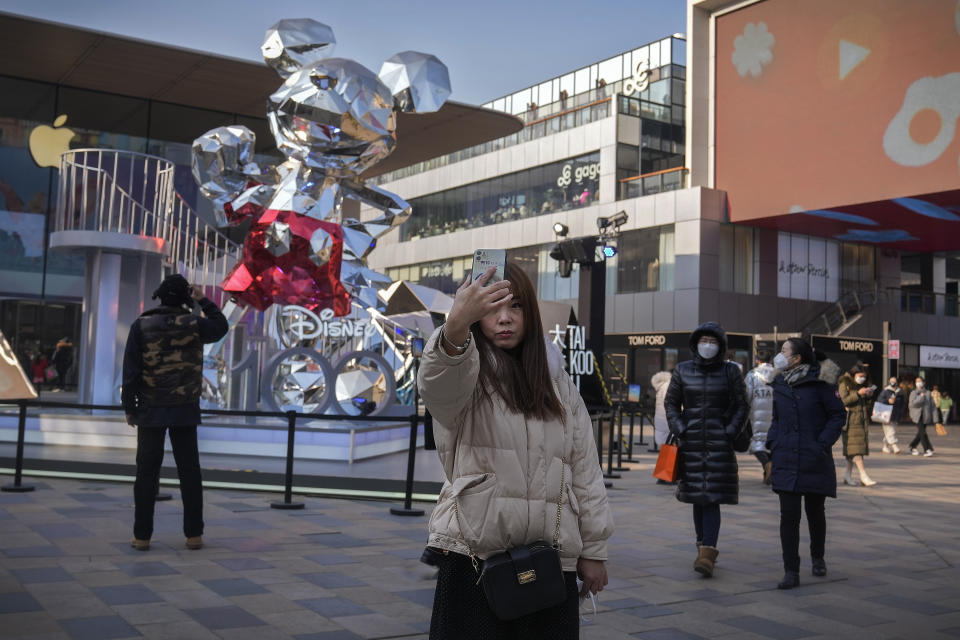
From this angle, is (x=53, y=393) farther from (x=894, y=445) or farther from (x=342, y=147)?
(x=894, y=445)

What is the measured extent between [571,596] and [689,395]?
13.8ft

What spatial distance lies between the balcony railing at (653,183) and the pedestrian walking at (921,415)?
1640 cm

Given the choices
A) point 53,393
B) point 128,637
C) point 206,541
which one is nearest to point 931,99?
point 53,393

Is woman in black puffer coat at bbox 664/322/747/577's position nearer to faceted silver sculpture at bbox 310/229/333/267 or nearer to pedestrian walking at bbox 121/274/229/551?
pedestrian walking at bbox 121/274/229/551

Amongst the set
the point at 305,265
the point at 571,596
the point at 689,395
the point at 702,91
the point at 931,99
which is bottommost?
the point at 571,596

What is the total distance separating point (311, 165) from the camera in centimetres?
1299

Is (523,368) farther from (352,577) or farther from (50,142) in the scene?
(50,142)

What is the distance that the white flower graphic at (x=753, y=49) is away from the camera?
3422 cm

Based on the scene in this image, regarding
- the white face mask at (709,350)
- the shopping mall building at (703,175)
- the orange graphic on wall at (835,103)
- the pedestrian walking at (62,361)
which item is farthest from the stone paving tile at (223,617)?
the orange graphic on wall at (835,103)

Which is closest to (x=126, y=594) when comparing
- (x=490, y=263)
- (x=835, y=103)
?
(x=490, y=263)

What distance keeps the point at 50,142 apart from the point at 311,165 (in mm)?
9707

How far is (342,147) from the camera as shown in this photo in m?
12.9

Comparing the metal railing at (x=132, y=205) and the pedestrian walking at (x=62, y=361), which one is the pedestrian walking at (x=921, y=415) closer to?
the metal railing at (x=132, y=205)

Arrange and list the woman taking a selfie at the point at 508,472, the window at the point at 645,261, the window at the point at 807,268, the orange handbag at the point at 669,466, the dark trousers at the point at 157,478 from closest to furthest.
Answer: the woman taking a selfie at the point at 508,472
the dark trousers at the point at 157,478
the orange handbag at the point at 669,466
the window at the point at 645,261
the window at the point at 807,268
